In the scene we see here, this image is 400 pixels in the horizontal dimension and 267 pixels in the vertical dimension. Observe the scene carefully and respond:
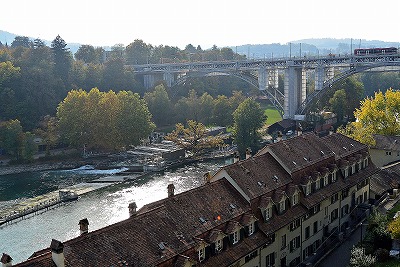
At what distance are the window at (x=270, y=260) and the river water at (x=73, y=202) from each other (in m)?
18.5

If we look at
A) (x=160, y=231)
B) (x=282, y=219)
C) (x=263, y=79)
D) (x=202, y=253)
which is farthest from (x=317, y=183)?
(x=263, y=79)

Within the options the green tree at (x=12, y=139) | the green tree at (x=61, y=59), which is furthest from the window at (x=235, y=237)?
the green tree at (x=61, y=59)

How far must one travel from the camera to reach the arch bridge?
7025cm

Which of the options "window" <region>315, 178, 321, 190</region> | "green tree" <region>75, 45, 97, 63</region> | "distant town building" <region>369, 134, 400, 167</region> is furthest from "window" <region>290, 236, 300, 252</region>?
"green tree" <region>75, 45, 97, 63</region>

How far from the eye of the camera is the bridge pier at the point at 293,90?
261ft

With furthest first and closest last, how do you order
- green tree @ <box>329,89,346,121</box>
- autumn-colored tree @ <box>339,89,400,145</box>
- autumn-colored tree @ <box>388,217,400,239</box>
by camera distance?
green tree @ <box>329,89,346,121</box> → autumn-colored tree @ <box>339,89,400,145</box> → autumn-colored tree @ <box>388,217,400,239</box>

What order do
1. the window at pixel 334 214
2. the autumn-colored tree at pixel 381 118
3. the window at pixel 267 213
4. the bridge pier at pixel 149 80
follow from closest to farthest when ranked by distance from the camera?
the window at pixel 267 213, the window at pixel 334 214, the autumn-colored tree at pixel 381 118, the bridge pier at pixel 149 80

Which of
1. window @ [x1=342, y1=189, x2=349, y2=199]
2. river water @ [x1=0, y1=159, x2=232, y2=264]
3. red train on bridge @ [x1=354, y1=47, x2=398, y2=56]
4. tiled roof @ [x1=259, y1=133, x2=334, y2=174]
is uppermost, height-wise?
red train on bridge @ [x1=354, y1=47, x2=398, y2=56]

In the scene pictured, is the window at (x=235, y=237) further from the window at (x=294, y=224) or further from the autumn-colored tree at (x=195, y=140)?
the autumn-colored tree at (x=195, y=140)

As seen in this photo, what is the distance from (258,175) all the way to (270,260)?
503 cm

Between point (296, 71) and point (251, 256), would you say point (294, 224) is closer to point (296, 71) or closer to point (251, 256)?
point (251, 256)

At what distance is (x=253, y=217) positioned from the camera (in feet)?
83.7

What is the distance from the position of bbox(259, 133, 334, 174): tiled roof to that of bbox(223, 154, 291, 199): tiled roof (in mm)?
520

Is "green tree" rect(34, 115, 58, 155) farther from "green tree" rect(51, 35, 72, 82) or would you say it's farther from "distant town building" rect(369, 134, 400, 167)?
"distant town building" rect(369, 134, 400, 167)
